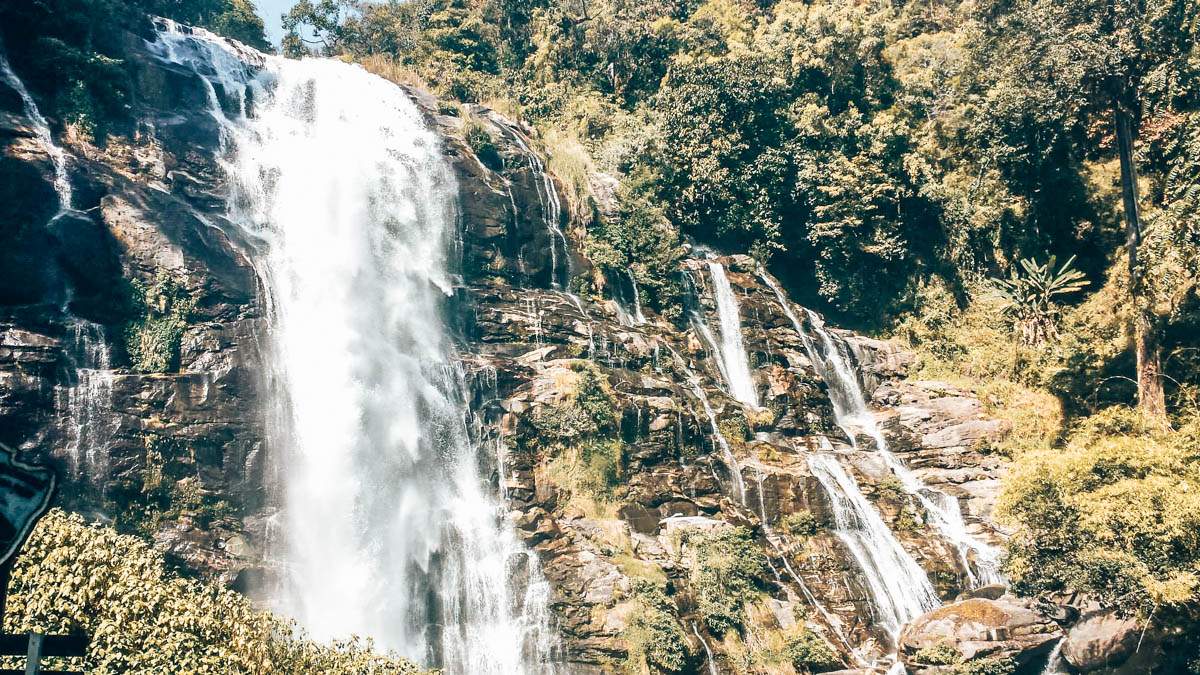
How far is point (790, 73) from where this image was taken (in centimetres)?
3331

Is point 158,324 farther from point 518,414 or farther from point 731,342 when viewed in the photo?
point 731,342

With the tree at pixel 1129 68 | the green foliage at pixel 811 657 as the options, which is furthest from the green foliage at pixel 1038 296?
the green foliage at pixel 811 657

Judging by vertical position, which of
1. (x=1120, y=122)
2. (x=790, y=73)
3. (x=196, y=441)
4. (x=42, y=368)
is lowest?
(x=196, y=441)

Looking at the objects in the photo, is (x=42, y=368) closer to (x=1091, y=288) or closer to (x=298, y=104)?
(x=298, y=104)

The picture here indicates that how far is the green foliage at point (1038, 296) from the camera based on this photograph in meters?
25.9

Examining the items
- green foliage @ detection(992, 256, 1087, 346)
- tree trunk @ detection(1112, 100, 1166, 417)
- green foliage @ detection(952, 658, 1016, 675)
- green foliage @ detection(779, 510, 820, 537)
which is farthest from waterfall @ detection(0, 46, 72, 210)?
tree trunk @ detection(1112, 100, 1166, 417)

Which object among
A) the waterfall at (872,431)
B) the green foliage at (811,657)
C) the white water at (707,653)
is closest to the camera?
the white water at (707,653)

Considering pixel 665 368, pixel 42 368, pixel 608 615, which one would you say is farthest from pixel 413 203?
pixel 608 615

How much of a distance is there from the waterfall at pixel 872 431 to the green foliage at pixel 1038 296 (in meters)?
6.06

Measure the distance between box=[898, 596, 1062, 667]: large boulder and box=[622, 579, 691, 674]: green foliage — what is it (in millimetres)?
5621

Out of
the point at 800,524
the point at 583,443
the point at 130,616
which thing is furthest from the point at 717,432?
the point at 130,616

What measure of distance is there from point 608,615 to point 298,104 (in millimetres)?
20841

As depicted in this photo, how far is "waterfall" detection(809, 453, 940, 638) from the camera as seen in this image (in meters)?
19.9

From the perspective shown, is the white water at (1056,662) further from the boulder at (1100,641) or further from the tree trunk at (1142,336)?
the tree trunk at (1142,336)
